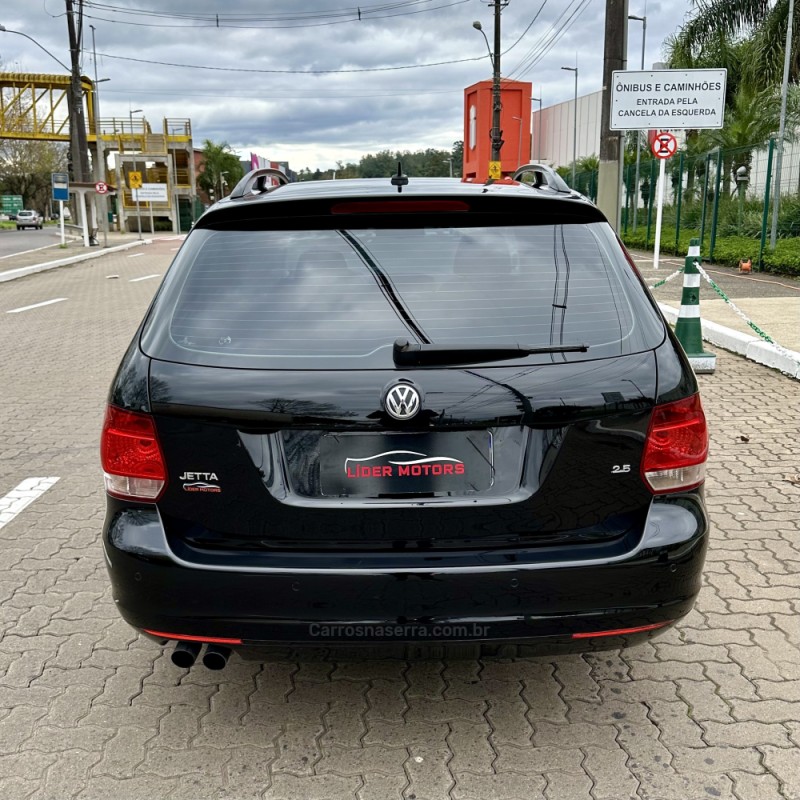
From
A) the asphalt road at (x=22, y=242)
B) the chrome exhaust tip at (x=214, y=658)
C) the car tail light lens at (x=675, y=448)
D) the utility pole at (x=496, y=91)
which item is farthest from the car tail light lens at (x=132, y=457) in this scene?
the utility pole at (x=496, y=91)

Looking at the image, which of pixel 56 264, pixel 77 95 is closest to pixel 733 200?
pixel 56 264

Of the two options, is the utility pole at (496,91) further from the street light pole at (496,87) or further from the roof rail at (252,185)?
the roof rail at (252,185)

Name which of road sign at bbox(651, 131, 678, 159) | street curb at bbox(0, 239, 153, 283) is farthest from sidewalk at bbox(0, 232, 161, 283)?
road sign at bbox(651, 131, 678, 159)

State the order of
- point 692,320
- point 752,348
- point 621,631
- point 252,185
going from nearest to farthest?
1. point 621,631
2. point 252,185
3. point 692,320
4. point 752,348

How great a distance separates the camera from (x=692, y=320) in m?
8.16

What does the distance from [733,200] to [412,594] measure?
2122 cm

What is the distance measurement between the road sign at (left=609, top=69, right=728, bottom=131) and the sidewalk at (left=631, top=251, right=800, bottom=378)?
9.38 feet

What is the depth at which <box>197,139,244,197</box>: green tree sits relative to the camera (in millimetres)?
82875

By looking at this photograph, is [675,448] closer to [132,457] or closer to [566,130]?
[132,457]

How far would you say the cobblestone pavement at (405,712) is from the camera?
8.63 ft

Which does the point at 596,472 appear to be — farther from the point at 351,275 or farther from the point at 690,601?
the point at 351,275

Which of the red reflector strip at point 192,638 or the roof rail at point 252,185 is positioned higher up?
the roof rail at point 252,185

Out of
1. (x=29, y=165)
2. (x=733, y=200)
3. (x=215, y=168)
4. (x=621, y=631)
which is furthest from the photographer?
(x=29, y=165)

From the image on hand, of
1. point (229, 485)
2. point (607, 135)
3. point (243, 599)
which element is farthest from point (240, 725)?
point (607, 135)
